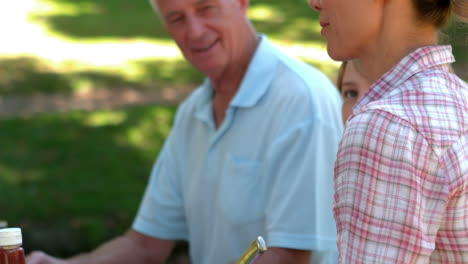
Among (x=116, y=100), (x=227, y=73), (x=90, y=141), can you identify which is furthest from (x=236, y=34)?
(x=116, y=100)

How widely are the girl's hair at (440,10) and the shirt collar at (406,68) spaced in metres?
0.06

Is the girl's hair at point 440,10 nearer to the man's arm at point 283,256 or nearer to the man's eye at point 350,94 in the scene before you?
the man's eye at point 350,94

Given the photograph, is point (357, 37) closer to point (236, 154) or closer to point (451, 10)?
point (451, 10)

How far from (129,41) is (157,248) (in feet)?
20.1

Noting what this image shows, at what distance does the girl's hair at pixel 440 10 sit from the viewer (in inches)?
57.3

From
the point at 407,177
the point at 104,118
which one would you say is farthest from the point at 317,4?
the point at 104,118

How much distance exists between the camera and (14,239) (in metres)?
1.56

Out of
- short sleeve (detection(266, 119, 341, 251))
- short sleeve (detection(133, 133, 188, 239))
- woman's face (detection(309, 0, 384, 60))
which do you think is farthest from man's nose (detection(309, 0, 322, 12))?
short sleeve (detection(133, 133, 188, 239))

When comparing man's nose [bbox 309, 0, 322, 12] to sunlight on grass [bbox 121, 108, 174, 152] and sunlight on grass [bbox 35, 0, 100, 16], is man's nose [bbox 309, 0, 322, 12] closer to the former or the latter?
sunlight on grass [bbox 121, 108, 174, 152]

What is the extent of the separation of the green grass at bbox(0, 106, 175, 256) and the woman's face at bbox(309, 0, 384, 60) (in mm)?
2984

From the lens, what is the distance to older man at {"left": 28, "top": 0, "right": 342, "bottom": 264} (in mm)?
2355

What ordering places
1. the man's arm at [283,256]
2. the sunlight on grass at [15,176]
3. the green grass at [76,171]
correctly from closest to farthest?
the man's arm at [283,256] → the green grass at [76,171] → the sunlight on grass at [15,176]

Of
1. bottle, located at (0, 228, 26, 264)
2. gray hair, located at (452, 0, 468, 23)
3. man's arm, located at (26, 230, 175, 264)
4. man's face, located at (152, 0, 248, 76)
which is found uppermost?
gray hair, located at (452, 0, 468, 23)

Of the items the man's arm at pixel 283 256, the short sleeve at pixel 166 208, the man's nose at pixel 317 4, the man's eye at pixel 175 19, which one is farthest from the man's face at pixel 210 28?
the man's nose at pixel 317 4
